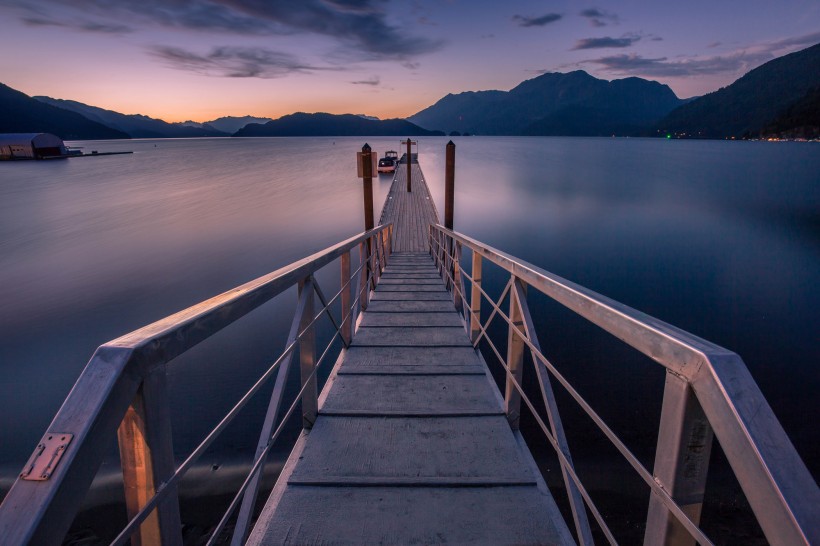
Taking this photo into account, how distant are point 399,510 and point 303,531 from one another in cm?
46

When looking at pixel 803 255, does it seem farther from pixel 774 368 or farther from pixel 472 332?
pixel 472 332

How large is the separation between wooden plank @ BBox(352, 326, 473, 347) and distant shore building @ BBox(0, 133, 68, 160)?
8432 cm

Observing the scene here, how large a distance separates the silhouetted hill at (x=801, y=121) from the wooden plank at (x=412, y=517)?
153 meters

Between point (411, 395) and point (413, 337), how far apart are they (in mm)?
1288

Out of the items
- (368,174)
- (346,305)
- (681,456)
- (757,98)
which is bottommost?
(346,305)

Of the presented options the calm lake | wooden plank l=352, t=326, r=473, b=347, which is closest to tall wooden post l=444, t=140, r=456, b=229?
the calm lake

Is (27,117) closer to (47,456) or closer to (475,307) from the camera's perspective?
(475,307)

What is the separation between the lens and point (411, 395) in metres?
3.03

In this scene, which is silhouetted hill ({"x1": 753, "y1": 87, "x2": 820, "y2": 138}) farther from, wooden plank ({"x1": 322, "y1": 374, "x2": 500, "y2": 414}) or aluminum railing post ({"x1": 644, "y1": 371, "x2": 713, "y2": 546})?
aluminum railing post ({"x1": 644, "y1": 371, "x2": 713, "y2": 546})

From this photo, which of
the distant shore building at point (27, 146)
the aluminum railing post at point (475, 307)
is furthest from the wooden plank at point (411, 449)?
the distant shore building at point (27, 146)

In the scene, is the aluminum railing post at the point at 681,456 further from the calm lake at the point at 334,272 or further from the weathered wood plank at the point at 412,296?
the calm lake at the point at 334,272

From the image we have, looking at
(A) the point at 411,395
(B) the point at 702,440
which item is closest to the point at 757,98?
(A) the point at 411,395

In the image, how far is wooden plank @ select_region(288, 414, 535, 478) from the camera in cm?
221

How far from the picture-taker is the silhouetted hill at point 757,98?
155 meters
